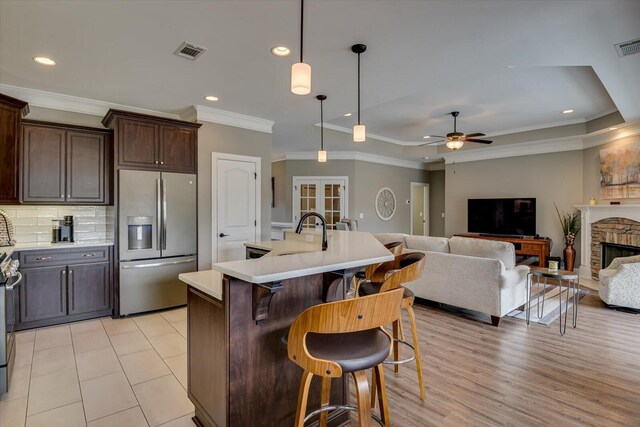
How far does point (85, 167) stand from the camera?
3949 mm

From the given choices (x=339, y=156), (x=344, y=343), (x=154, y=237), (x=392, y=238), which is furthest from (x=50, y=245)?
(x=339, y=156)

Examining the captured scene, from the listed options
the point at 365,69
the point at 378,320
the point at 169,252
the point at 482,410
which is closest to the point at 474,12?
the point at 365,69

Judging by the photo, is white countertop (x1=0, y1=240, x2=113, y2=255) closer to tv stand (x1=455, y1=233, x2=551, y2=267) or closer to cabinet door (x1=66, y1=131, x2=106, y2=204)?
cabinet door (x1=66, y1=131, x2=106, y2=204)

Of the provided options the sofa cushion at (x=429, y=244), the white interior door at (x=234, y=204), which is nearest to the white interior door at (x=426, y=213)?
the sofa cushion at (x=429, y=244)

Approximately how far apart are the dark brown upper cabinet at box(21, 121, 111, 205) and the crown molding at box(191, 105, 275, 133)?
1.12 metres

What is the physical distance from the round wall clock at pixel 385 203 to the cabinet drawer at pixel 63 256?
5792 mm

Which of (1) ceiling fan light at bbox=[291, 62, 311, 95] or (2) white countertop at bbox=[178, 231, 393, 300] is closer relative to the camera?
(2) white countertop at bbox=[178, 231, 393, 300]

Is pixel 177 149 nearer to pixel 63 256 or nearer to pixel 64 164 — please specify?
pixel 64 164

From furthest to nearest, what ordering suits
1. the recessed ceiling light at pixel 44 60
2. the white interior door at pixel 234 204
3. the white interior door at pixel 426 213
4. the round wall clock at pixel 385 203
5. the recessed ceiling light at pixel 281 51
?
the white interior door at pixel 426 213
the round wall clock at pixel 385 203
the white interior door at pixel 234 204
the recessed ceiling light at pixel 44 60
the recessed ceiling light at pixel 281 51

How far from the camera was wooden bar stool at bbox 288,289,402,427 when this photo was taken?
1.28 m

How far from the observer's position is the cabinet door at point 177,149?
414 centimetres

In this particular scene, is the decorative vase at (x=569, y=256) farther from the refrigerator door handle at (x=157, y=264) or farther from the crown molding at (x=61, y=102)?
the crown molding at (x=61, y=102)

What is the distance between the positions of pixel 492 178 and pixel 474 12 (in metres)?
5.89

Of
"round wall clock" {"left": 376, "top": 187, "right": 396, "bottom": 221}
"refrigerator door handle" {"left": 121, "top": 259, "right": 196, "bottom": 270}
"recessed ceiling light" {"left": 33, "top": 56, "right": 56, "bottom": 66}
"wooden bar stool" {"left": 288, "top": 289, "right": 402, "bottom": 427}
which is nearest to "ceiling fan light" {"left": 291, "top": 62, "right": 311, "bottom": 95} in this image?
"wooden bar stool" {"left": 288, "top": 289, "right": 402, "bottom": 427}
